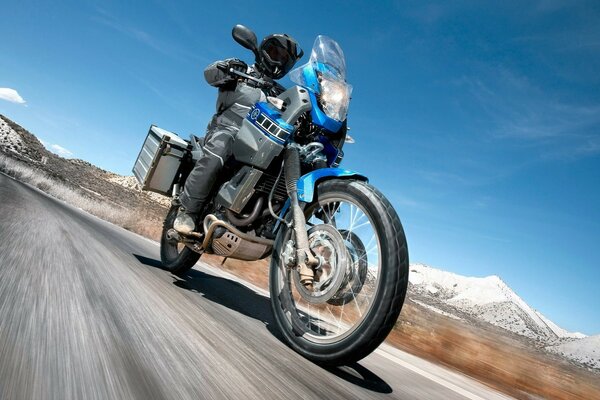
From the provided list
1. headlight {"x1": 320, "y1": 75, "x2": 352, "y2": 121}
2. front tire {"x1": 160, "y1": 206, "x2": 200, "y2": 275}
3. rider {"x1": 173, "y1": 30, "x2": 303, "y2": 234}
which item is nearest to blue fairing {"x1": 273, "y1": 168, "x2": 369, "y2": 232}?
headlight {"x1": 320, "y1": 75, "x2": 352, "y2": 121}

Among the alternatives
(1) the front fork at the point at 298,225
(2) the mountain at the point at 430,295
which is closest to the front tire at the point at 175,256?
(1) the front fork at the point at 298,225

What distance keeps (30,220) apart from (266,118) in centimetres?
280

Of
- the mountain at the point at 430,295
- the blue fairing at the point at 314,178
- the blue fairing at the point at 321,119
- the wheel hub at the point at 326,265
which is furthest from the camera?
the mountain at the point at 430,295

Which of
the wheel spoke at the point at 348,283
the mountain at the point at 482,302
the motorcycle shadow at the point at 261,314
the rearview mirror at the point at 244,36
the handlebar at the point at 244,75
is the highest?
the mountain at the point at 482,302

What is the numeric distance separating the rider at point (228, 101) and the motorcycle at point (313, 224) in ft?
0.39

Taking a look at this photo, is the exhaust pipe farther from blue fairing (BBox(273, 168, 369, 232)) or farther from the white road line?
the white road line

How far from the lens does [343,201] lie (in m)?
2.47

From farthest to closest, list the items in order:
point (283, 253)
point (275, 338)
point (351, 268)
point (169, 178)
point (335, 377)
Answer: point (169, 178), point (283, 253), point (275, 338), point (351, 268), point (335, 377)

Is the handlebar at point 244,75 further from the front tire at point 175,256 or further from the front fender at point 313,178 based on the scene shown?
the front tire at point 175,256

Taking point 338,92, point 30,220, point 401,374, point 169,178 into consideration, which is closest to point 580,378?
point 401,374

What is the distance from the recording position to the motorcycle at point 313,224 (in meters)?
2.07

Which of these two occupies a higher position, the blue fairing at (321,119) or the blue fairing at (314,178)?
the blue fairing at (321,119)

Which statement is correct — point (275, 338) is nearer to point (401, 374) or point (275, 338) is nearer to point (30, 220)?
point (401, 374)

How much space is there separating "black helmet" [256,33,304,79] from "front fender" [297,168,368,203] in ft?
4.76
